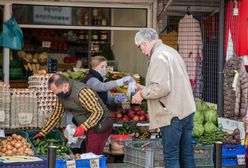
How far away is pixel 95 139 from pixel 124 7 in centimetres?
374

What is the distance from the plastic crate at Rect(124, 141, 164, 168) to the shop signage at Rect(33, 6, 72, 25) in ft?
10.9

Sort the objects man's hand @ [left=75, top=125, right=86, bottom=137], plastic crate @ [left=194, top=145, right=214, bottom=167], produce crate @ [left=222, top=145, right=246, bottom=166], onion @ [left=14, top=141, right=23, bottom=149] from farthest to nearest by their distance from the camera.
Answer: produce crate @ [left=222, top=145, right=246, bottom=166] → plastic crate @ [left=194, top=145, right=214, bottom=167] → onion @ [left=14, top=141, right=23, bottom=149] → man's hand @ [left=75, top=125, right=86, bottom=137]

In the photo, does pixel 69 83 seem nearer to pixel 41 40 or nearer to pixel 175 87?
pixel 175 87

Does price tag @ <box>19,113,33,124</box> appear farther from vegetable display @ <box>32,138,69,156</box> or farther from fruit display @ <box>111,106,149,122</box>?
fruit display @ <box>111,106,149,122</box>

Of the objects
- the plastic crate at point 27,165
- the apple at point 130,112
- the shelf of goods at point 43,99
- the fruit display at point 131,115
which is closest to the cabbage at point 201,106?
the fruit display at point 131,115

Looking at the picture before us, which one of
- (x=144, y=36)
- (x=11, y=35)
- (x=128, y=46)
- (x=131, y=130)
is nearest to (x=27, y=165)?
(x=144, y=36)

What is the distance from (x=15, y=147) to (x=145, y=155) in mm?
1843

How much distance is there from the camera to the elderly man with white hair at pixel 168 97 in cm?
677

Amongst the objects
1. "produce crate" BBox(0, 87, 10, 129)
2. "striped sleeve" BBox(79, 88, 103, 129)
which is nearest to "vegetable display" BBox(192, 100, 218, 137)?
"striped sleeve" BBox(79, 88, 103, 129)

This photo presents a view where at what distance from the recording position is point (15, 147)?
316 inches

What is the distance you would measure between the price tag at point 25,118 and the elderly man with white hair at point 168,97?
2821 millimetres

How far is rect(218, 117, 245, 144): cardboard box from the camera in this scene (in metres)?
9.07

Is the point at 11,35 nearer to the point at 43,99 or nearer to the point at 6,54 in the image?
the point at 6,54

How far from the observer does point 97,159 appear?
7797 mm
